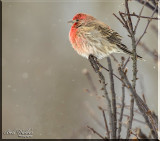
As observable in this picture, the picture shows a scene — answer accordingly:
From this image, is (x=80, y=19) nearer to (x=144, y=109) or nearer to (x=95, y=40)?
(x=95, y=40)

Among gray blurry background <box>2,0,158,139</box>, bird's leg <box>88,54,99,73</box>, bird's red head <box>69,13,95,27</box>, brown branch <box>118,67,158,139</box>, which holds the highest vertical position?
gray blurry background <box>2,0,158,139</box>

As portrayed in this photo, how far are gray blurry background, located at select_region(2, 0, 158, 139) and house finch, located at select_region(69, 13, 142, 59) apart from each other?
460cm

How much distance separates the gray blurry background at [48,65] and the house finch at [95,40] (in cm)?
460

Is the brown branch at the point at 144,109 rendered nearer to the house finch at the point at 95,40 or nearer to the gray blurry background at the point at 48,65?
the house finch at the point at 95,40

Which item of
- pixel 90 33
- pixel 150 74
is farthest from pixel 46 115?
pixel 90 33

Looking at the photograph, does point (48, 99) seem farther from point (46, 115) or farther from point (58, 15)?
point (58, 15)

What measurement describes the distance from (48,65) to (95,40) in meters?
7.20

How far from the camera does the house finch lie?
14.1 ft

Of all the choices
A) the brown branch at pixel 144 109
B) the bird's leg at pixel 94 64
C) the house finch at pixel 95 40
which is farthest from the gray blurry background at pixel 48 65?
the brown branch at pixel 144 109

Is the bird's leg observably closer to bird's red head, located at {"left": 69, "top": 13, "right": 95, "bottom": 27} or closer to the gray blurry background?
bird's red head, located at {"left": 69, "top": 13, "right": 95, "bottom": 27}

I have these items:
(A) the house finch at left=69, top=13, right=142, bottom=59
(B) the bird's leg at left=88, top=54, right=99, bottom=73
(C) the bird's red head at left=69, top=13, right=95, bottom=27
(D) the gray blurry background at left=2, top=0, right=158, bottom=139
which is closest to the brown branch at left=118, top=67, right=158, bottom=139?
(B) the bird's leg at left=88, top=54, right=99, bottom=73

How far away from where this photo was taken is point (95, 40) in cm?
463

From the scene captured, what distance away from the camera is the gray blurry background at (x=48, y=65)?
988 centimetres

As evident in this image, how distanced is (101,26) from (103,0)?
6.99 meters
